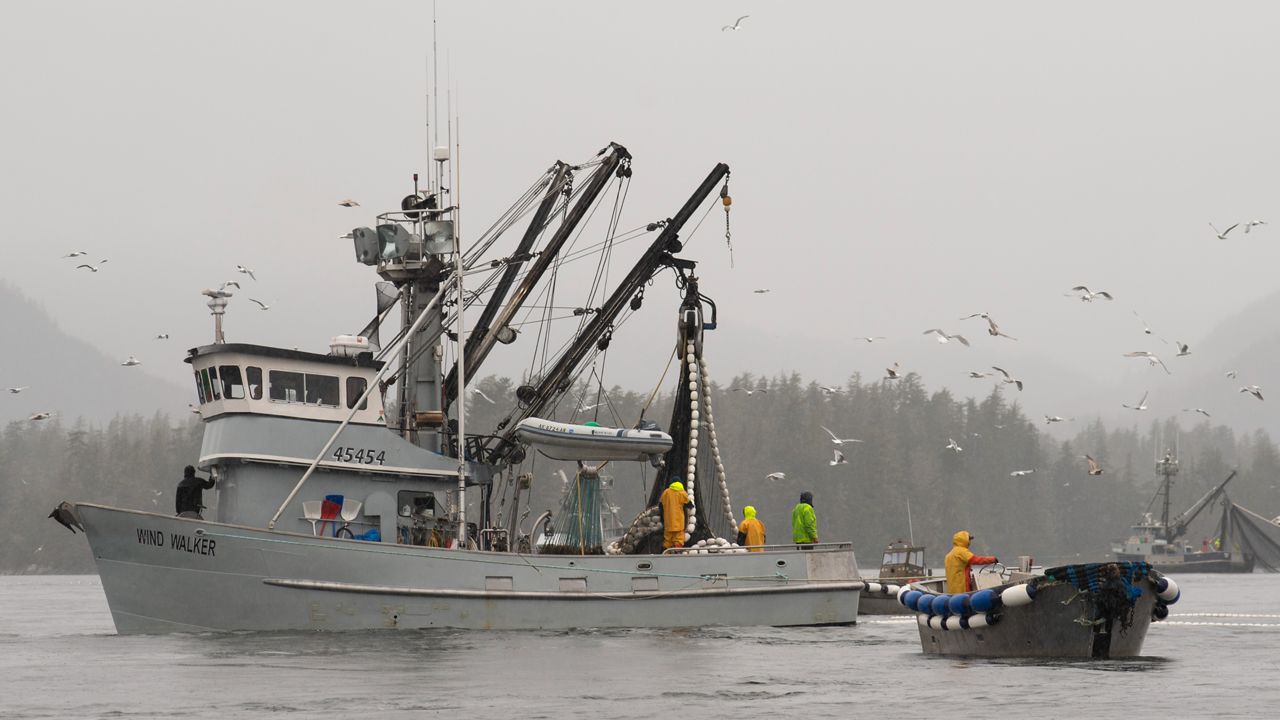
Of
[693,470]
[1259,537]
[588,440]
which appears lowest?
[693,470]

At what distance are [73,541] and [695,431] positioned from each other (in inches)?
4055

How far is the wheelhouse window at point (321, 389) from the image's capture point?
27250mm

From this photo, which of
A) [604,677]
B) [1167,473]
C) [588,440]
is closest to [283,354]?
[588,440]

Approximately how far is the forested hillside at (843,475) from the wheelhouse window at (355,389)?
90.0m

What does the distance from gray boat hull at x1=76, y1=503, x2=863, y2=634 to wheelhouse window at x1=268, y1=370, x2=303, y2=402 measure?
2.37m

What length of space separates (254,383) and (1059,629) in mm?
12507

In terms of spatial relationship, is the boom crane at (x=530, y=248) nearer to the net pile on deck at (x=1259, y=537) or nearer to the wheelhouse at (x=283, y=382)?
the wheelhouse at (x=283, y=382)

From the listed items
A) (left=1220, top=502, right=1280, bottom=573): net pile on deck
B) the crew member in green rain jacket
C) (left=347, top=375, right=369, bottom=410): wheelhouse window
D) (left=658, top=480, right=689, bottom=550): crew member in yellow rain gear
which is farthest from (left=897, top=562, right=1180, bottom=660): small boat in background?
(left=1220, top=502, right=1280, bottom=573): net pile on deck

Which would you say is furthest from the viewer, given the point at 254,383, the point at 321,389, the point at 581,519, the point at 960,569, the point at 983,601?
the point at 581,519

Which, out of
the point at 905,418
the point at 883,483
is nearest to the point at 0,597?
the point at 883,483

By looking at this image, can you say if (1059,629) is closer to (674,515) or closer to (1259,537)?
(674,515)

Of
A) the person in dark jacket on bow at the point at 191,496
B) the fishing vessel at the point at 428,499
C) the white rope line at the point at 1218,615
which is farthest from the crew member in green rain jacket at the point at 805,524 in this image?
the white rope line at the point at 1218,615

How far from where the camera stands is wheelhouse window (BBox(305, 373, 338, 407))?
27250 millimetres

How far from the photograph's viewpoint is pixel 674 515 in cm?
2884
